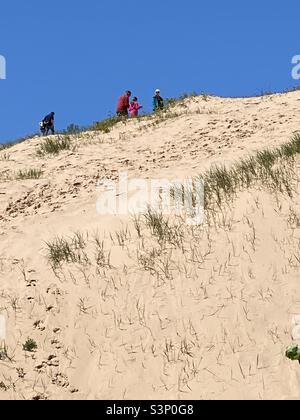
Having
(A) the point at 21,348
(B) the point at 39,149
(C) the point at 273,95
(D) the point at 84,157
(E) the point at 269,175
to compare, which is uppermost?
(C) the point at 273,95

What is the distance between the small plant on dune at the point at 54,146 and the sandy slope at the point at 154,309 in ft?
14.4

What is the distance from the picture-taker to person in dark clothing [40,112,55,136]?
21000 millimetres

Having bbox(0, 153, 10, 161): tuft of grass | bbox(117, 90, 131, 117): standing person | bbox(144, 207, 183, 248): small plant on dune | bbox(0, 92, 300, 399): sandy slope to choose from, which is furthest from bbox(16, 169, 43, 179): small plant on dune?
bbox(117, 90, 131, 117): standing person

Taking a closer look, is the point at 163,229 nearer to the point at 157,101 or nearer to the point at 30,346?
the point at 30,346

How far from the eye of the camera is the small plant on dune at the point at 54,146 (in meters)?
17.1

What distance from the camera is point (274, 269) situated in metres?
9.08

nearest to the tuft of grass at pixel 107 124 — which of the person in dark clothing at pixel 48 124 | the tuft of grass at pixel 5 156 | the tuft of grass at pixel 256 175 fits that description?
the person in dark clothing at pixel 48 124

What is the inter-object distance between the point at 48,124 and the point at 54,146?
3.96 meters

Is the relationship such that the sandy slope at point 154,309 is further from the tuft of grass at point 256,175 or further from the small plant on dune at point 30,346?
the tuft of grass at point 256,175

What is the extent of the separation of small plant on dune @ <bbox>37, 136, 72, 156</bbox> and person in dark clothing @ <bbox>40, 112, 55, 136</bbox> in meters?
2.90

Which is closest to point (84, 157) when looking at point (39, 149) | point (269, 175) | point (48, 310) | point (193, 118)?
point (39, 149)

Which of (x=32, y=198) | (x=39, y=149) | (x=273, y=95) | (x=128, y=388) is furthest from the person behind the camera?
(x=273, y=95)
